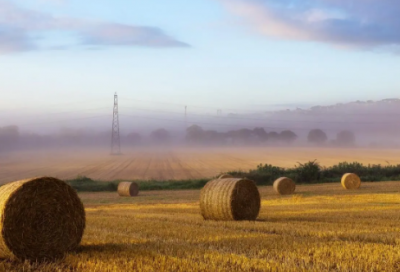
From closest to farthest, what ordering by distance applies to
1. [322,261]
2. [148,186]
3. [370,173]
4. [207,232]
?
[322,261], [207,232], [148,186], [370,173]

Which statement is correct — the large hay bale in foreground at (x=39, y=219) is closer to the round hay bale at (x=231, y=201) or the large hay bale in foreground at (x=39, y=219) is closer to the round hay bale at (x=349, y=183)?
the round hay bale at (x=231, y=201)

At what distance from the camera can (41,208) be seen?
938cm

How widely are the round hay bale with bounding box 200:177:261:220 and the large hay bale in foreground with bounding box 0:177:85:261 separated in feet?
18.7

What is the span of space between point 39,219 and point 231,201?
6.39m

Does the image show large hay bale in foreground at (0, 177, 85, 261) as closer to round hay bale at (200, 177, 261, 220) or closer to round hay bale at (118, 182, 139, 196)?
round hay bale at (200, 177, 261, 220)

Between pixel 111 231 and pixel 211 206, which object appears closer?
pixel 111 231

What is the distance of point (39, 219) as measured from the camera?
9344 millimetres

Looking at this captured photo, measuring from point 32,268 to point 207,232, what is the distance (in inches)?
159

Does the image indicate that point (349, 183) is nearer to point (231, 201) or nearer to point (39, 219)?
point (231, 201)

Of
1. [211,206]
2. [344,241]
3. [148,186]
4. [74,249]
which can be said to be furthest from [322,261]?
[148,186]

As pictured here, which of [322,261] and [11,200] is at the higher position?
[11,200]

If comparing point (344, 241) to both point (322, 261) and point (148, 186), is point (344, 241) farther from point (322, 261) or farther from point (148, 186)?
point (148, 186)

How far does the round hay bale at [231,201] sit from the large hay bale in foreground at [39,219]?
18.7ft

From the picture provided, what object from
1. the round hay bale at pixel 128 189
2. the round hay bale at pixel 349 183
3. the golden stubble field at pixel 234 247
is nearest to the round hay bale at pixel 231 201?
the golden stubble field at pixel 234 247
